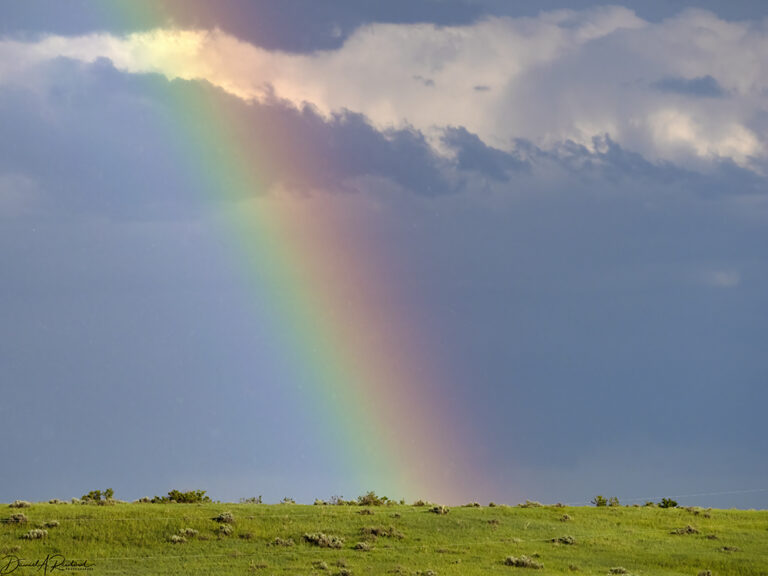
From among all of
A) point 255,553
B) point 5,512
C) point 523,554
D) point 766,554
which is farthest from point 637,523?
point 5,512

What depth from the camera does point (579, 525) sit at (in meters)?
61.9

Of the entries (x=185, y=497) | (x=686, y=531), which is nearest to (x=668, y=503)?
(x=686, y=531)

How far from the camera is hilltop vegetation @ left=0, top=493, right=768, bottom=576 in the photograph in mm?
48375

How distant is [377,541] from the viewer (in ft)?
176

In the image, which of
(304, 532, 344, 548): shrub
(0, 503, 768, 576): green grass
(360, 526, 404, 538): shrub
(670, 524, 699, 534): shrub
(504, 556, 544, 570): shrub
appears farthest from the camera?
(670, 524, 699, 534): shrub

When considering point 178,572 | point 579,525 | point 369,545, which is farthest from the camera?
point 579,525

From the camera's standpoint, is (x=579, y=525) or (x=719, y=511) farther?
(x=719, y=511)

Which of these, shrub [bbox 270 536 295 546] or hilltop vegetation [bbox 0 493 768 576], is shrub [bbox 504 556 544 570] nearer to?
hilltop vegetation [bbox 0 493 768 576]

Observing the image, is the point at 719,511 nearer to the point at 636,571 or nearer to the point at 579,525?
the point at 579,525

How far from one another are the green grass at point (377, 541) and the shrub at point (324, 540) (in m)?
0.41

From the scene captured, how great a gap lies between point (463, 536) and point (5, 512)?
92.6ft

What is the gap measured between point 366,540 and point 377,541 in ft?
2.22

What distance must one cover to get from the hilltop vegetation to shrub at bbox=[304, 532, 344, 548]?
75 mm

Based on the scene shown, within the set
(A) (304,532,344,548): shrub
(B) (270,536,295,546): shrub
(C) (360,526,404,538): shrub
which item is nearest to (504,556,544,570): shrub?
(C) (360,526,404,538): shrub
